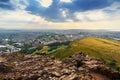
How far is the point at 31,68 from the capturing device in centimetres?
6981

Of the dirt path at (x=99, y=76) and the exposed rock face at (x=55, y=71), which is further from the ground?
the exposed rock face at (x=55, y=71)

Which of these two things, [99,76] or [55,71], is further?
[99,76]

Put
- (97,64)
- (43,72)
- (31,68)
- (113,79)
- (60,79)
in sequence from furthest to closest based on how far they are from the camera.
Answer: (97,64) < (113,79) < (31,68) < (43,72) < (60,79)

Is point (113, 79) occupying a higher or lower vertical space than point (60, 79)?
lower

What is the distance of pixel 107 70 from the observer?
75.9 m

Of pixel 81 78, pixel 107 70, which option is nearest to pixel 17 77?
pixel 81 78

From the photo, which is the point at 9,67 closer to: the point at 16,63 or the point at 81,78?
the point at 16,63

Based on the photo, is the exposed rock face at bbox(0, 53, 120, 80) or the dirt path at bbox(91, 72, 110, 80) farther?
the dirt path at bbox(91, 72, 110, 80)

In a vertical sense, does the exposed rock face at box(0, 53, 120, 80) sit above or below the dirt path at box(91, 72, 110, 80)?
above

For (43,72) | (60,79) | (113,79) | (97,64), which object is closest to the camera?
(60,79)

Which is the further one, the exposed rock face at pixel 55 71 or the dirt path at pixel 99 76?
the dirt path at pixel 99 76

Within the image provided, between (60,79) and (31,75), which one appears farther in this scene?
(31,75)

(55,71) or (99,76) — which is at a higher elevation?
(55,71)

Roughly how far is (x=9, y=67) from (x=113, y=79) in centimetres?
3246
